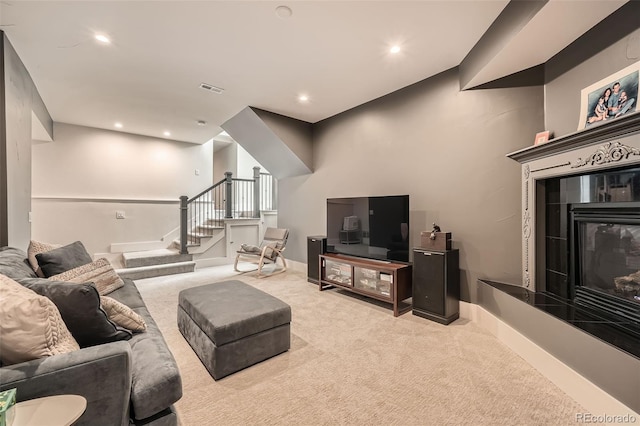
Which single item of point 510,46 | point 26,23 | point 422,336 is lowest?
point 422,336

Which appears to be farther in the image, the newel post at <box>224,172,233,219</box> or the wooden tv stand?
the newel post at <box>224,172,233,219</box>

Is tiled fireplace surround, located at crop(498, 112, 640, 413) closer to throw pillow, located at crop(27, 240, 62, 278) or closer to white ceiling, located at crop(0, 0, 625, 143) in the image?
white ceiling, located at crop(0, 0, 625, 143)

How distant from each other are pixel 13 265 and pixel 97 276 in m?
0.60

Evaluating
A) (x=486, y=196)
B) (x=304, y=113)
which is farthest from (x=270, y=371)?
(x=304, y=113)

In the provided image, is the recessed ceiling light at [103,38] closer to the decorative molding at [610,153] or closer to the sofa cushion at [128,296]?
the sofa cushion at [128,296]

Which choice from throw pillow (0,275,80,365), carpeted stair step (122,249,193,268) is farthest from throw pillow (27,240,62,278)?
carpeted stair step (122,249,193,268)

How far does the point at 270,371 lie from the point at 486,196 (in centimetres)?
266

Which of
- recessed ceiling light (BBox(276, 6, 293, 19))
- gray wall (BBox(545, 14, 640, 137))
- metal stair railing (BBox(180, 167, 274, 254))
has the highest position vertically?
recessed ceiling light (BBox(276, 6, 293, 19))

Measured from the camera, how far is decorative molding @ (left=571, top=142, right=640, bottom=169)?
1.64 metres

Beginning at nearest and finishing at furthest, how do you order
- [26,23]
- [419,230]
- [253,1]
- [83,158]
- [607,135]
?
1. [607,135]
2. [253,1]
3. [26,23]
4. [419,230]
5. [83,158]

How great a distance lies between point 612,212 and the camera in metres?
1.89

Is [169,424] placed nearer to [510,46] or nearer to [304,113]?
[510,46]

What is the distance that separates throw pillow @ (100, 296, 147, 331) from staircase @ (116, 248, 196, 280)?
3588 millimetres
